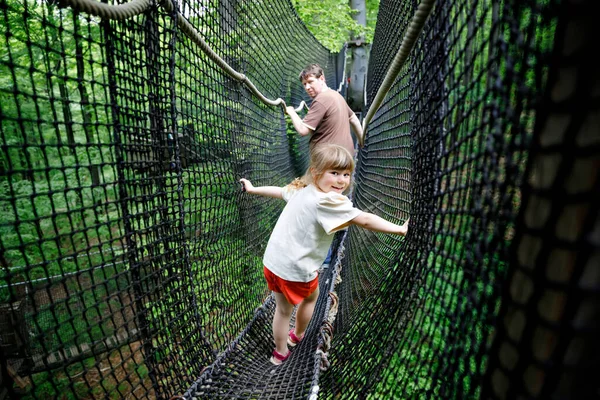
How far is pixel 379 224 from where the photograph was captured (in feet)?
4.23

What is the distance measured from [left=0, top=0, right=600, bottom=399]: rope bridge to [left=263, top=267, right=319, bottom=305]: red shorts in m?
0.23

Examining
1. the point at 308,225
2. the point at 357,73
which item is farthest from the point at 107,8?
the point at 357,73

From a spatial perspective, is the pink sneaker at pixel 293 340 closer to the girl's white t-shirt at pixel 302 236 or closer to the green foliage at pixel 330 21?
the girl's white t-shirt at pixel 302 236

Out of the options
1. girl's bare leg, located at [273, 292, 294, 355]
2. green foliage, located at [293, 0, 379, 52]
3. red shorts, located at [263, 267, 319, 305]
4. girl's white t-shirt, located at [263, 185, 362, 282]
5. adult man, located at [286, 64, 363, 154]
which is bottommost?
girl's bare leg, located at [273, 292, 294, 355]

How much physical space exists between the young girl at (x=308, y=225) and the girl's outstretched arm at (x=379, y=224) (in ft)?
0.10

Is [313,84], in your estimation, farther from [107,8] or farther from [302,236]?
[107,8]

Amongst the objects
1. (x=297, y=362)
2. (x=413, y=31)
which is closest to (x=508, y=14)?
(x=413, y=31)

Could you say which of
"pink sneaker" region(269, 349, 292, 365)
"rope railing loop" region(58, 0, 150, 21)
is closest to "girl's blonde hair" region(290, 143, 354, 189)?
"rope railing loop" region(58, 0, 150, 21)

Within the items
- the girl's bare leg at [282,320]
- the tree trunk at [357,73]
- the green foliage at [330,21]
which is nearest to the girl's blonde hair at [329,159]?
the girl's bare leg at [282,320]

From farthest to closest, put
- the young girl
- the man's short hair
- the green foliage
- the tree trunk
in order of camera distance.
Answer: the tree trunk → the green foliage → the man's short hair → the young girl

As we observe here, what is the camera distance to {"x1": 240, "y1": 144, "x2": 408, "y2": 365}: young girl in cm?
145

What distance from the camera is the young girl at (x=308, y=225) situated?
1449 millimetres

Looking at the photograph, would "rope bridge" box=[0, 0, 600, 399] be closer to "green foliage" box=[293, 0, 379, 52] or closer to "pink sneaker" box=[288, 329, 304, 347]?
"pink sneaker" box=[288, 329, 304, 347]

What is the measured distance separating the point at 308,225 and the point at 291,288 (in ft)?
1.04
